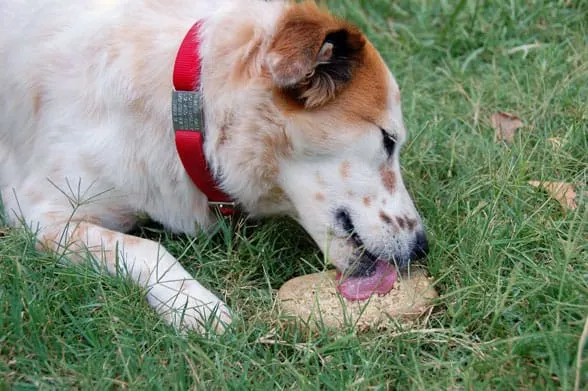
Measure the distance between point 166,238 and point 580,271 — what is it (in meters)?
1.52

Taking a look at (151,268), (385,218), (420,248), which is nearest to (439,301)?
(420,248)

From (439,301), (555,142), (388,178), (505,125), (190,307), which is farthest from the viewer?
(505,125)

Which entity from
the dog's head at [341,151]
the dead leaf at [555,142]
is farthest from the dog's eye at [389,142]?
the dead leaf at [555,142]

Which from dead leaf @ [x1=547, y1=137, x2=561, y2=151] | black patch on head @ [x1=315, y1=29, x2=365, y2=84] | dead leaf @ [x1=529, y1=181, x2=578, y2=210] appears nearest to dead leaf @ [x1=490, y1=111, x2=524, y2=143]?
dead leaf @ [x1=547, y1=137, x2=561, y2=151]

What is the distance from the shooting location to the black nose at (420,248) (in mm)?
2816

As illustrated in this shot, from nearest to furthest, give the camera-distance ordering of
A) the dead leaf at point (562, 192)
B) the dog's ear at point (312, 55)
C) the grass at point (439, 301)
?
the grass at point (439, 301) → the dog's ear at point (312, 55) → the dead leaf at point (562, 192)

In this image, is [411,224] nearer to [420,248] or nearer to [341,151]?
[420,248]

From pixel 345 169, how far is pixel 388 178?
179 millimetres

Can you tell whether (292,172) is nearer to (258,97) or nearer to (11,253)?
(258,97)

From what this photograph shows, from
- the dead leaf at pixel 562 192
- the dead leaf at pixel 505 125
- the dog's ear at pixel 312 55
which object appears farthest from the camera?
the dead leaf at pixel 505 125

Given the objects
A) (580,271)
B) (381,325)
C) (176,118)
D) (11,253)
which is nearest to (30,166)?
(11,253)

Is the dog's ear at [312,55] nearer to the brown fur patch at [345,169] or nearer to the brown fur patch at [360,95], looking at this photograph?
the brown fur patch at [360,95]

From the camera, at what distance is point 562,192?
3.20m

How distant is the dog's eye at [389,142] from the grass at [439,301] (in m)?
0.39
